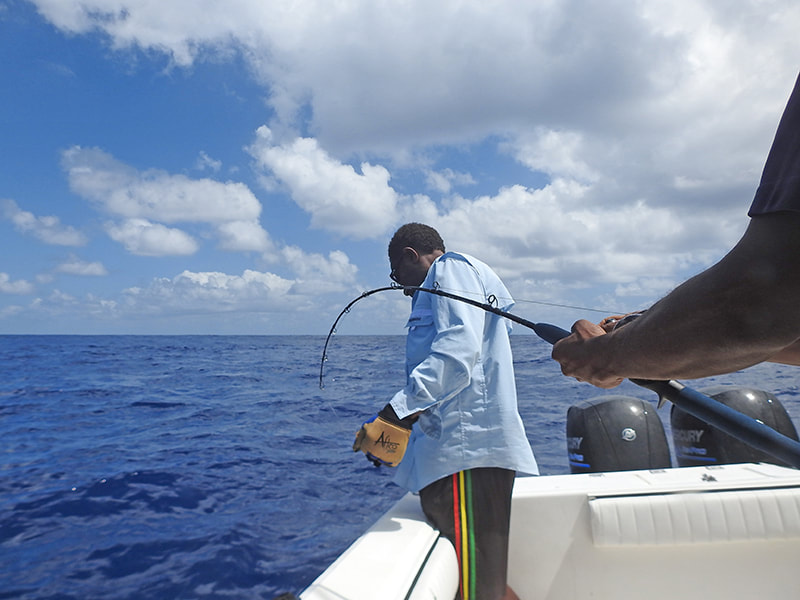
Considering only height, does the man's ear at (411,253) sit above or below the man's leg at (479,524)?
above

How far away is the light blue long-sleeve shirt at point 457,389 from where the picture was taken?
74.4 inches

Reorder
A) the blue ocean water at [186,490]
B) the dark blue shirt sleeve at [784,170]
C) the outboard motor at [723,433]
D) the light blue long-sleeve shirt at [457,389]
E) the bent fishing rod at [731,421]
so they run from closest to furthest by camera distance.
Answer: the dark blue shirt sleeve at [784,170]
the bent fishing rod at [731,421]
the light blue long-sleeve shirt at [457,389]
the outboard motor at [723,433]
the blue ocean water at [186,490]

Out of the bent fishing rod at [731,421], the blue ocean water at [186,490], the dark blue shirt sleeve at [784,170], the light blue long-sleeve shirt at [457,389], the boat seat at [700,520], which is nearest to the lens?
the dark blue shirt sleeve at [784,170]

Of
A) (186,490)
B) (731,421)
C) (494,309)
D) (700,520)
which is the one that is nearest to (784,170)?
(731,421)

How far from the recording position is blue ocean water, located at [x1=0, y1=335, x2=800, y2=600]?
12.0ft

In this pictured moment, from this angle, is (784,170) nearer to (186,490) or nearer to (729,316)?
(729,316)

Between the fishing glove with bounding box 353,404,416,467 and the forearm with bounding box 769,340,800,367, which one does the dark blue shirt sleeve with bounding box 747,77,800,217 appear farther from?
the fishing glove with bounding box 353,404,416,467

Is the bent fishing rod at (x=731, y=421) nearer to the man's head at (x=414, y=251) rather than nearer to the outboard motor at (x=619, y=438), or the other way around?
the man's head at (x=414, y=251)

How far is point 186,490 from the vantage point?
17.6 ft

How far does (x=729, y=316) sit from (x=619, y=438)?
2.92 m

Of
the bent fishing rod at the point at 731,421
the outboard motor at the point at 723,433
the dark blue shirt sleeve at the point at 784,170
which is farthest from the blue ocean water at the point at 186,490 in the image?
the dark blue shirt sleeve at the point at 784,170

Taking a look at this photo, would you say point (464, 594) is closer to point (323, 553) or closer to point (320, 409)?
point (323, 553)

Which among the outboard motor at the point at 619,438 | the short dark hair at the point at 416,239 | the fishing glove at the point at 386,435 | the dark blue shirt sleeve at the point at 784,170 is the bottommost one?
the outboard motor at the point at 619,438

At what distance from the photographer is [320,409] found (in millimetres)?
10141
